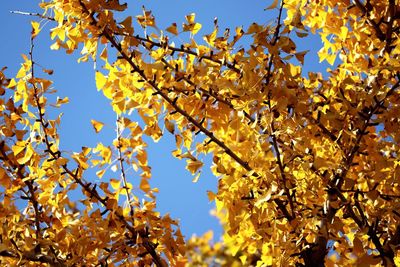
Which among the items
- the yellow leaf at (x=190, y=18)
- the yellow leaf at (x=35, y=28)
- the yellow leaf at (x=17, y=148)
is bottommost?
the yellow leaf at (x=17, y=148)

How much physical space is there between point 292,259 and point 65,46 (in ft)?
5.25

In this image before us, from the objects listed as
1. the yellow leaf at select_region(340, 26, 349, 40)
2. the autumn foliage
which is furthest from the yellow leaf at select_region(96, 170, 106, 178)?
the yellow leaf at select_region(340, 26, 349, 40)

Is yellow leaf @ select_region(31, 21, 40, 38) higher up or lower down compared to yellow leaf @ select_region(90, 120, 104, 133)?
higher up

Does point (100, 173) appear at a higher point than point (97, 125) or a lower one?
lower

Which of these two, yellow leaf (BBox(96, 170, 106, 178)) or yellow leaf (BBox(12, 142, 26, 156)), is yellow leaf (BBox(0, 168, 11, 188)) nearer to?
yellow leaf (BBox(12, 142, 26, 156))

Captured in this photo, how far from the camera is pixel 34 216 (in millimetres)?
2762

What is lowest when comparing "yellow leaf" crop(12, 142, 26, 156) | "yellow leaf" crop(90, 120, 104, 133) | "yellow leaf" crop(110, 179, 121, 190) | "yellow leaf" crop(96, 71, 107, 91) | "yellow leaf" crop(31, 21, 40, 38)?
"yellow leaf" crop(110, 179, 121, 190)

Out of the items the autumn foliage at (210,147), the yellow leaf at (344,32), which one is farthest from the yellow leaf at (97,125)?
the yellow leaf at (344,32)

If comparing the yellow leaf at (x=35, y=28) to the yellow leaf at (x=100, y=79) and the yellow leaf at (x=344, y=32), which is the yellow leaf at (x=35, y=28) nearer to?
the yellow leaf at (x=100, y=79)

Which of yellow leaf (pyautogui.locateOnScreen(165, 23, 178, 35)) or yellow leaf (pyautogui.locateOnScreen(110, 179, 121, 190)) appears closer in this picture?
yellow leaf (pyautogui.locateOnScreen(165, 23, 178, 35))

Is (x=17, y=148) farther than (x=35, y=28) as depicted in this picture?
No

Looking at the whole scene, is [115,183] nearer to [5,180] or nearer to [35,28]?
[5,180]

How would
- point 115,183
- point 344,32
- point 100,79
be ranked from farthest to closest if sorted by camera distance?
point 344,32
point 115,183
point 100,79

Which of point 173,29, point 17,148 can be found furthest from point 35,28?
point 173,29
